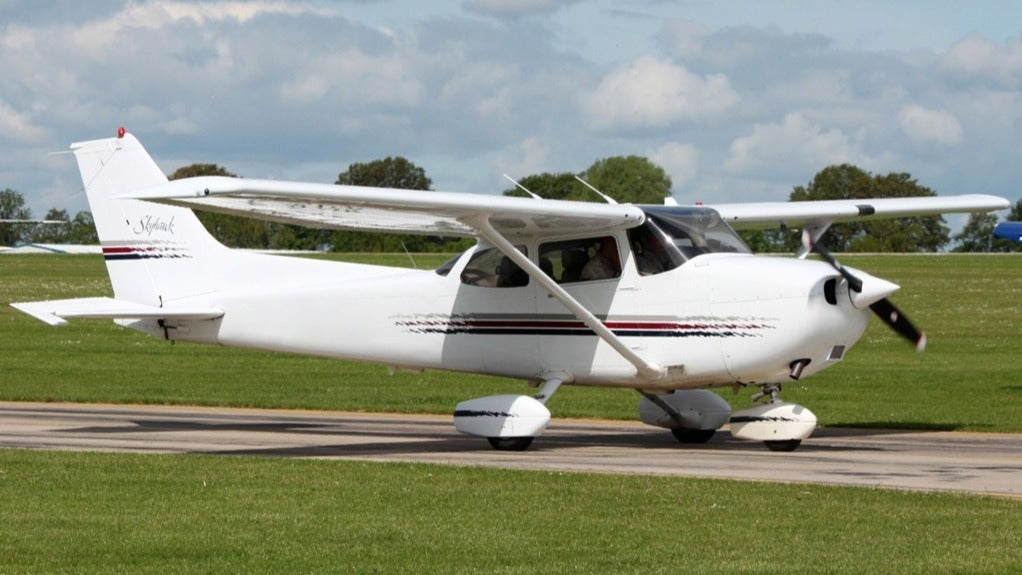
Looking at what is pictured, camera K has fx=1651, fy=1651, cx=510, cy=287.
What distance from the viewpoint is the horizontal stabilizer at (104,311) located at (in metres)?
18.7

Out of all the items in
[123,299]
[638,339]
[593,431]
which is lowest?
[593,431]

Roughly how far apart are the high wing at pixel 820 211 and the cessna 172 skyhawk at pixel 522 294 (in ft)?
0.11

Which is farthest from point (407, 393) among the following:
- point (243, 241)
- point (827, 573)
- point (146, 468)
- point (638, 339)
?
point (243, 241)

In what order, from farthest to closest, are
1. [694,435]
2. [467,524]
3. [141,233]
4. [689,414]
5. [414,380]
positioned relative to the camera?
1. [414,380]
2. [141,233]
3. [694,435]
4. [689,414]
5. [467,524]

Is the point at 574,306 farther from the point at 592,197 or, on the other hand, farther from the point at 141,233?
the point at 592,197

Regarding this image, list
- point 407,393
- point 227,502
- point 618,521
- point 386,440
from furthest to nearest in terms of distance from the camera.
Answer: point 407,393 → point 386,440 → point 227,502 → point 618,521

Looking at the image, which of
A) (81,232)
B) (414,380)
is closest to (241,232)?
(81,232)

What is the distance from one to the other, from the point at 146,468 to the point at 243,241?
301 feet

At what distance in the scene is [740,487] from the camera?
13508 mm

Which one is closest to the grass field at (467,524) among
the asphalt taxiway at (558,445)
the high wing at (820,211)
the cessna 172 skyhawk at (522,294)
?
the asphalt taxiway at (558,445)

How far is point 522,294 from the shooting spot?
18125 millimetres

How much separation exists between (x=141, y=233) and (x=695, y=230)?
7324 mm

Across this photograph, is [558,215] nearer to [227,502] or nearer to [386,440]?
[386,440]

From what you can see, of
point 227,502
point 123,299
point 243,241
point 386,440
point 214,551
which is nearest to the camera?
point 214,551
